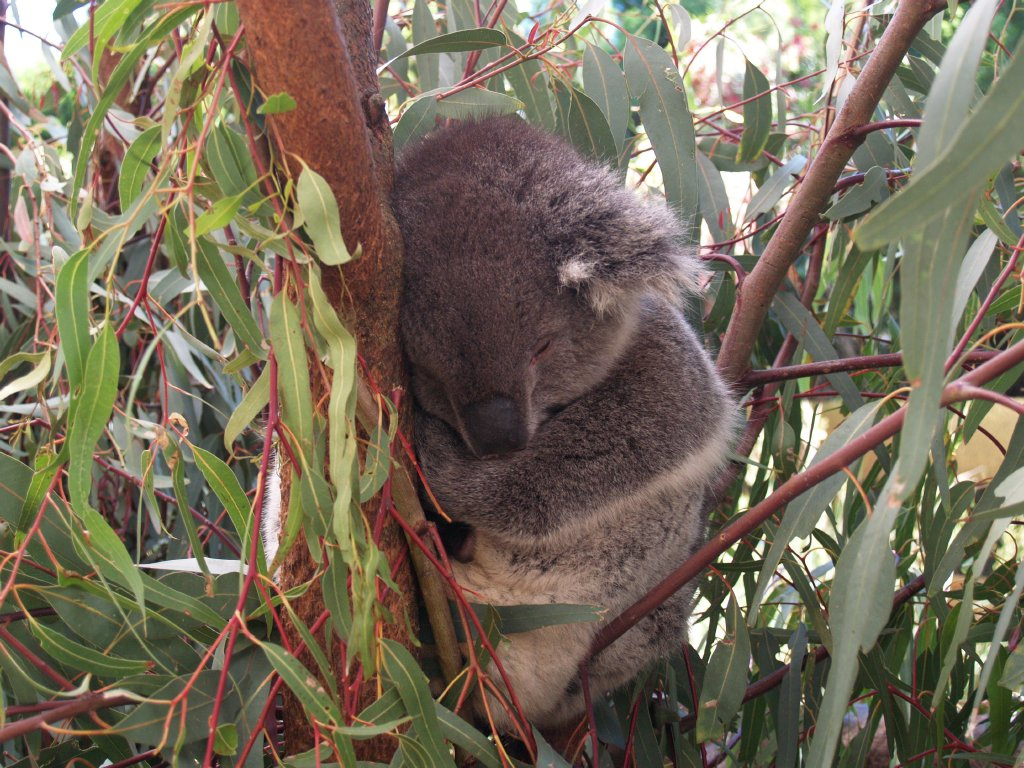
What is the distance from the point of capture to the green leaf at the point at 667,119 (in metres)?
1.92

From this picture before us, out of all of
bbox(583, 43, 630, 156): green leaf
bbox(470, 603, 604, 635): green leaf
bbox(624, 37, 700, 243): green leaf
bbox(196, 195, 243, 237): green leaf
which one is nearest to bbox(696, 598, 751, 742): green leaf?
bbox(470, 603, 604, 635): green leaf

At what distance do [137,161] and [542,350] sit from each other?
31.5 inches

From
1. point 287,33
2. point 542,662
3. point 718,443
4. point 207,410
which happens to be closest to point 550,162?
point 718,443

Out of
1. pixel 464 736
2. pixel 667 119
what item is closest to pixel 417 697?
pixel 464 736

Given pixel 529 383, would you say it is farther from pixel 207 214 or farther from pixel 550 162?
pixel 207 214

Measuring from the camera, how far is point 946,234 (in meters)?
0.84

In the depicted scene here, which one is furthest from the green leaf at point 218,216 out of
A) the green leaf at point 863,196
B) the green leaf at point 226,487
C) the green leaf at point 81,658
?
the green leaf at point 863,196

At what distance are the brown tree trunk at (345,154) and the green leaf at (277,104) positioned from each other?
0.18 ft

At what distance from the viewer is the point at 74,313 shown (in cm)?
110

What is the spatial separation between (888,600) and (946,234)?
19.6 inches

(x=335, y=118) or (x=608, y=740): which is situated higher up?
(x=335, y=118)

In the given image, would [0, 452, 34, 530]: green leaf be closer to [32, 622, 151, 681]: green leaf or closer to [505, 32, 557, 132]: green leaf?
[32, 622, 151, 681]: green leaf

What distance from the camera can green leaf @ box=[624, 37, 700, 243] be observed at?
192 centimetres

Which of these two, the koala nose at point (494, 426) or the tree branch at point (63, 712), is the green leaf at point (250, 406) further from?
the koala nose at point (494, 426)
